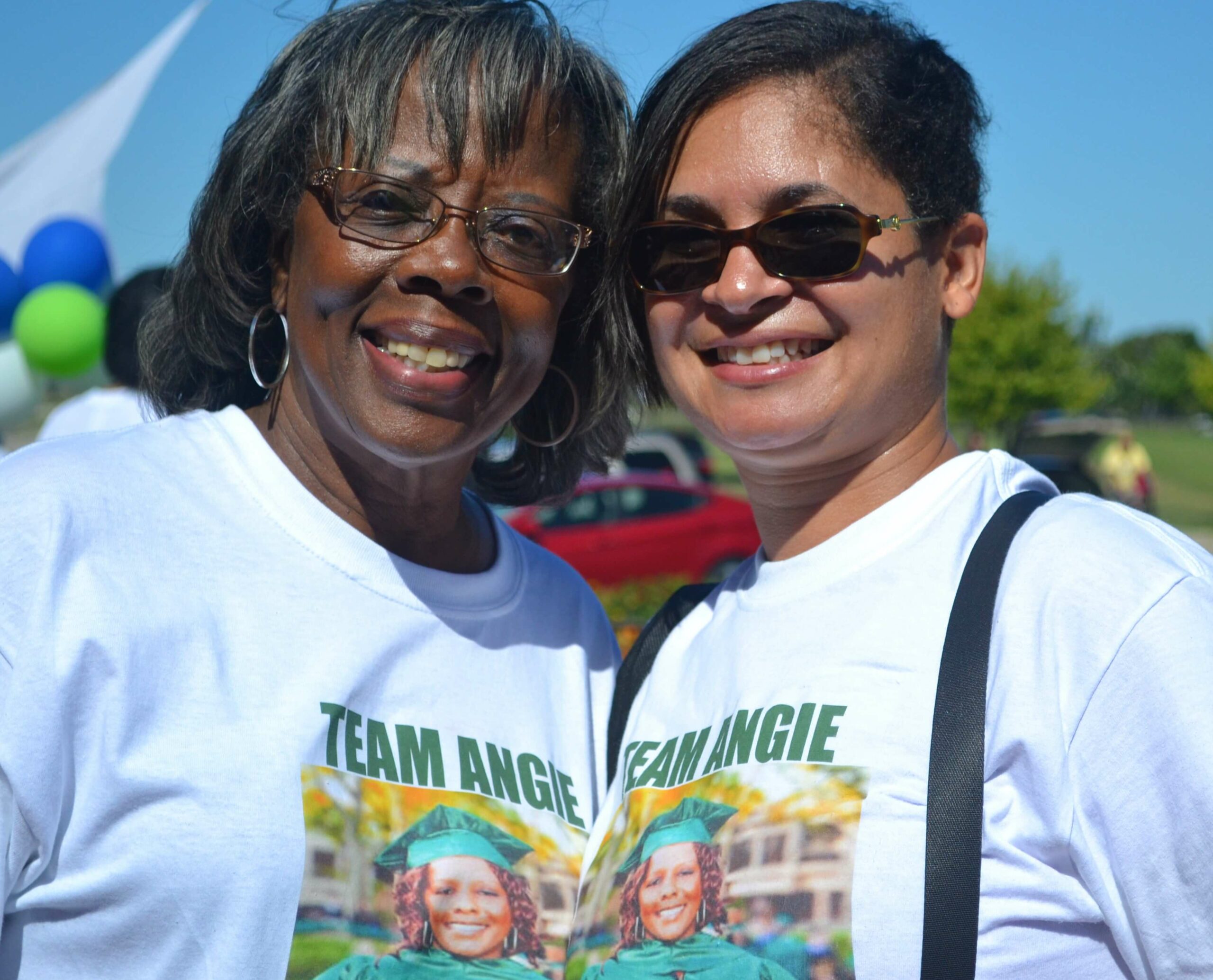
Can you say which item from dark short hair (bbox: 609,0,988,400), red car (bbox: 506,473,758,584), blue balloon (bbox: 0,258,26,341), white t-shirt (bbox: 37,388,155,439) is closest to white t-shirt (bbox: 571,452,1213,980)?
dark short hair (bbox: 609,0,988,400)

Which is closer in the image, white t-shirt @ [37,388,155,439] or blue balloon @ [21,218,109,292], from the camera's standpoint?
white t-shirt @ [37,388,155,439]

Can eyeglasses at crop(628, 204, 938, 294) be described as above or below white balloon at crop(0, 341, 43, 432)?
below

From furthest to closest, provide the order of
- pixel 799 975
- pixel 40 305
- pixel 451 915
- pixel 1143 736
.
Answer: pixel 40 305 < pixel 451 915 < pixel 799 975 < pixel 1143 736

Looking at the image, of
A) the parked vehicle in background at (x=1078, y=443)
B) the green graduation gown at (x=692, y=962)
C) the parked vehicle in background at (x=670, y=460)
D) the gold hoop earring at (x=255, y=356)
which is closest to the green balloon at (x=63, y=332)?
the gold hoop earring at (x=255, y=356)

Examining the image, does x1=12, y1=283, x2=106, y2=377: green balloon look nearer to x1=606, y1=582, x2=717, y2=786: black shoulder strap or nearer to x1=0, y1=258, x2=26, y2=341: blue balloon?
x1=0, y1=258, x2=26, y2=341: blue balloon

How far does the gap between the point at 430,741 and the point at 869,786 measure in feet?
2.57

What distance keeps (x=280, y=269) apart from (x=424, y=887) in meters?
1.23

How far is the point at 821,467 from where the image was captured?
217cm

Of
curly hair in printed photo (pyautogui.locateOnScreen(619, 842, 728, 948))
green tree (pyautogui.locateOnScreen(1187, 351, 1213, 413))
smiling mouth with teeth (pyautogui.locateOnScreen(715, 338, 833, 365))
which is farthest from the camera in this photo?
green tree (pyautogui.locateOnScreen(1187, 351, 1213, 413))

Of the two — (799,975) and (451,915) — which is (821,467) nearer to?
(799,975)

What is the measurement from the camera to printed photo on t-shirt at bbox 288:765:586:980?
6.17 feet

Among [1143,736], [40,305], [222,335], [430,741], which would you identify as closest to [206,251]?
[222,335]

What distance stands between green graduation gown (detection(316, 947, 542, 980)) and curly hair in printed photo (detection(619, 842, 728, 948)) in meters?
0.22

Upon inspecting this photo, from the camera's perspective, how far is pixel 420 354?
2.15 m
